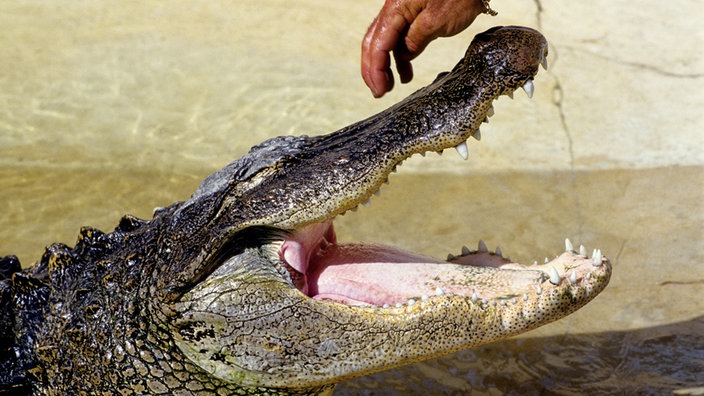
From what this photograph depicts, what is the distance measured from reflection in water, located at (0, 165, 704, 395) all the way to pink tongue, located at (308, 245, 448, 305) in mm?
964

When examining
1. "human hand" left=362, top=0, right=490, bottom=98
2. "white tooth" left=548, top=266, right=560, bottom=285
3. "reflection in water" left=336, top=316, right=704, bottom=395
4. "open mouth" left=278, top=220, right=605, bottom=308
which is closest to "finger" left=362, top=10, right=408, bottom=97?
"human hand" left=362, top=0, right=490, bottom=98

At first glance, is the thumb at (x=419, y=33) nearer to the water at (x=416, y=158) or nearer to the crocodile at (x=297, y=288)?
the crocodile at (x=297, y=288)

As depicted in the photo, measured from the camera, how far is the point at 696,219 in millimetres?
4766

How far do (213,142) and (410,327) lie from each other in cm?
307

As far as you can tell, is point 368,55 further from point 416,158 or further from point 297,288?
point 416,158

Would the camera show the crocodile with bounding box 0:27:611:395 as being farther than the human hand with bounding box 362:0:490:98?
No

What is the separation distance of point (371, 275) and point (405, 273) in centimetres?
11

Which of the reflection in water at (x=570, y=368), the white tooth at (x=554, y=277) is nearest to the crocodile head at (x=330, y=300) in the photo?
the white tooth at (x=554, y=277)

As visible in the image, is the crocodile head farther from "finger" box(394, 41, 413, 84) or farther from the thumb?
"finger" box(394, 41, 413, 84)

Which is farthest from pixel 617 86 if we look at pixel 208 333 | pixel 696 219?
pixel 208 333

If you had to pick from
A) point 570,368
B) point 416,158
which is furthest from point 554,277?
point 416,158

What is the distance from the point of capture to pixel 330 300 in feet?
9.66

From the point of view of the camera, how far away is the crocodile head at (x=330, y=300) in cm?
277

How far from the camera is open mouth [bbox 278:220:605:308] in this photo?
2838 millimetres
